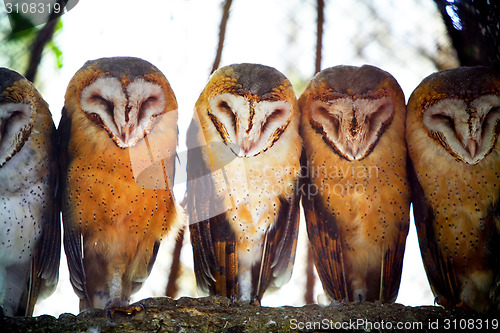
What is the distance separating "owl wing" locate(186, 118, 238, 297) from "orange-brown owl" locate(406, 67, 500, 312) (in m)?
0.77

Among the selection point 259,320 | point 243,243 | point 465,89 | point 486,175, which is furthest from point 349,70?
point 259,320

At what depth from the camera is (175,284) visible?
262 cm

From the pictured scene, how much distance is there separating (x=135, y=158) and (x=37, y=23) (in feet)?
2.70

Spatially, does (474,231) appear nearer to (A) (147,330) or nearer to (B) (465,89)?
(B) (465,89)

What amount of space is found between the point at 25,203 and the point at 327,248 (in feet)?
3.78

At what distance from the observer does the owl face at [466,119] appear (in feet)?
6.40

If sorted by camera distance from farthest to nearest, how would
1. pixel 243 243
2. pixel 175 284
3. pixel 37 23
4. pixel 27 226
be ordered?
1. pixel 175 284
2. pixel 37 23
3. pixel 243 243
4. pixel 27 226

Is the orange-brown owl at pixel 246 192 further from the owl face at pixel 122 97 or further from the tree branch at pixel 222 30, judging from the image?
the tree branch at pixel 222 30

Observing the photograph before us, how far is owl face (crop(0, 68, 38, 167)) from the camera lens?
192 cm

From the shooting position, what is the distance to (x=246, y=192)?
2.06 m

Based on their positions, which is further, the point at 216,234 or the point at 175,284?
the point at 175,284

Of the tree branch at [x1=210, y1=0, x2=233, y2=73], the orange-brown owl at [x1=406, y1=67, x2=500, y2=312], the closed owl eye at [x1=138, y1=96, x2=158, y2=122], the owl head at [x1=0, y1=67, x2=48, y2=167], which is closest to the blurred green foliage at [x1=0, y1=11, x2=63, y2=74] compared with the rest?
the owl head at [x1=0, y1=67, x2=48, y2=167]

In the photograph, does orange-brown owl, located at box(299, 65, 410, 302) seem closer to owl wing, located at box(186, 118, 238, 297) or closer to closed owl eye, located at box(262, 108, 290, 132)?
closed owl eye, located at box(262, 108, 290, 132)

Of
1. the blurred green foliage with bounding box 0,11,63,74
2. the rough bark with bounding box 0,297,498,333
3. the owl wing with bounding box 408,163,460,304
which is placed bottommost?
the rough bark with bounding box 0,297,498,333
